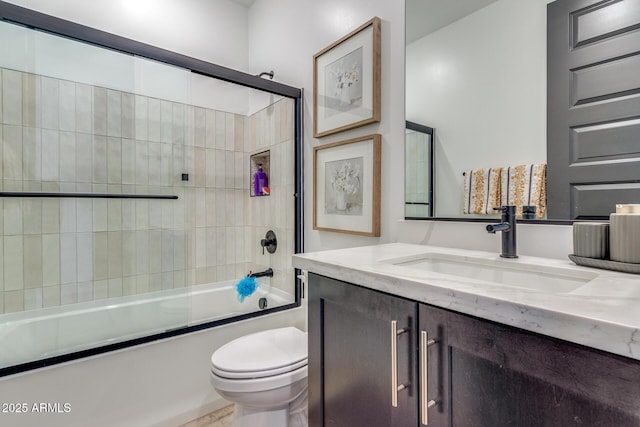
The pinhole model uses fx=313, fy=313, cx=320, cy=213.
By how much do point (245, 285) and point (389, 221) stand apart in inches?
48.4

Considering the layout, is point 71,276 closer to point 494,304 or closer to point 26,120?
point 26,120

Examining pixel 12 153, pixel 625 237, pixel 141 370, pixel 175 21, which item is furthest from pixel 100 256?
pixel 625 237

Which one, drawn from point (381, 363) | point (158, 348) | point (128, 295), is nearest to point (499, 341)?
point (381, 363)

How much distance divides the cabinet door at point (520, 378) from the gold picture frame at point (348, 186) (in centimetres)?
89

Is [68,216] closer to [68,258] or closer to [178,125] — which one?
[68,258]

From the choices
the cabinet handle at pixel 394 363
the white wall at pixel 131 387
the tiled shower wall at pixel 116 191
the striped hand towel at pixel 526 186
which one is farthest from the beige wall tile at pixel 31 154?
the striped hand towel at pixel 526 186

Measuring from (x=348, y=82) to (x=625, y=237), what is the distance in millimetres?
1283

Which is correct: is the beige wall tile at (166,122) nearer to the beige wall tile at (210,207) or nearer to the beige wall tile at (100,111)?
the beige wall tile at (100,111)

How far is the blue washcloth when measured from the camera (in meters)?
2.19

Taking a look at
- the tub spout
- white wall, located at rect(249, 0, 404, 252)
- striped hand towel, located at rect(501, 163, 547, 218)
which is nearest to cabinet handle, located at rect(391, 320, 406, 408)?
striped hand towel, located at rect(501, 163, 547, 218)

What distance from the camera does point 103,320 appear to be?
5.64ft

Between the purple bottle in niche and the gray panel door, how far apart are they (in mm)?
1804

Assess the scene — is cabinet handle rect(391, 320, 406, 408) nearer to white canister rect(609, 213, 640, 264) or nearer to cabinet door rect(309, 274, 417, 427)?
cabinet door rect(309, 274, 417, 427)

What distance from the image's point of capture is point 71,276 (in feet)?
6.06
